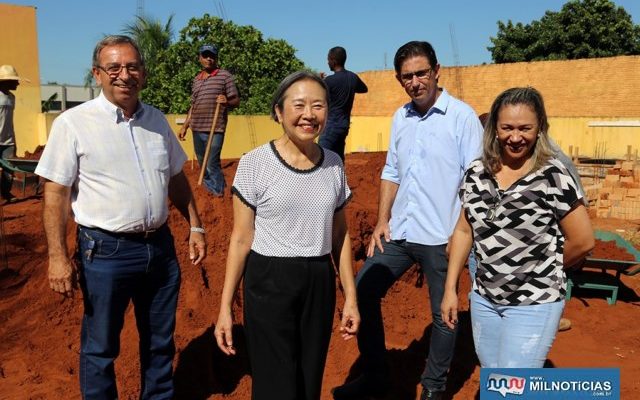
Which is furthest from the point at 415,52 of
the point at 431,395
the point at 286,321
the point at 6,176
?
the point at 6,176

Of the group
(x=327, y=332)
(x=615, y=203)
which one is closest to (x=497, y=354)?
(x=327, y=332)

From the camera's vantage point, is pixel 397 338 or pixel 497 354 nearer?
pixel 497 354

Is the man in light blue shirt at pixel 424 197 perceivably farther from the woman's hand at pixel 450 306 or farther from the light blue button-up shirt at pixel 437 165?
the woman's hand at pixel 450 306

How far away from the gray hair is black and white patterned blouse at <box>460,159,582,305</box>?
0.14 feet

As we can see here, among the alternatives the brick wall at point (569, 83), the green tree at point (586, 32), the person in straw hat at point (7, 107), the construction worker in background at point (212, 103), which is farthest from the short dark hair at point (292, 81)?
the green tree at point (586, 32)

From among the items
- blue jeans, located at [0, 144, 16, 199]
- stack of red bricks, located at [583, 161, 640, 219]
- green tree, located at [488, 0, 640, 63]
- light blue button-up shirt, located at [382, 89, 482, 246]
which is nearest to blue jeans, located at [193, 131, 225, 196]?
blue jeans, located at [0, 144, 16, 199]

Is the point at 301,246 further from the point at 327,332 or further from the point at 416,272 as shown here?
the point at 416,272

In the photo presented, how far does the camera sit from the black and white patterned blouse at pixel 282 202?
2479 millimetres

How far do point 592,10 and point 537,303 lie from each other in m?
29.2

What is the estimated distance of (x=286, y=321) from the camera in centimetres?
252

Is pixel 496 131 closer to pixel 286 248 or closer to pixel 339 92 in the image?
pixel 286 248

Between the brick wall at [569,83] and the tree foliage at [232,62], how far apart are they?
20.9ft

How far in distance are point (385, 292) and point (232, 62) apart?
16883 mm

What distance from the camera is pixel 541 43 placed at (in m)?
28.7
